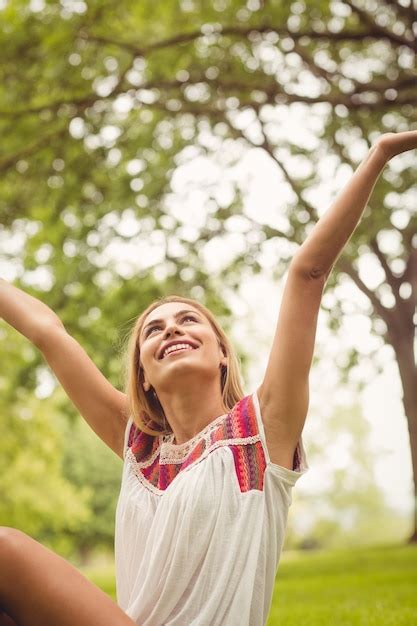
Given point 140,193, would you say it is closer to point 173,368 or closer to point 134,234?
point 134,234

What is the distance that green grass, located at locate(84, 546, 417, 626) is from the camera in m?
5.65

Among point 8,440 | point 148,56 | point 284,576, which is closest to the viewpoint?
point 148,56

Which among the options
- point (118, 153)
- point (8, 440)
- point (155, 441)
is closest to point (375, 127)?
point (118, 153)

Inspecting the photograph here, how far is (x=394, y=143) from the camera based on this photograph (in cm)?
272

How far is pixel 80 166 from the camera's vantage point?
1055cm

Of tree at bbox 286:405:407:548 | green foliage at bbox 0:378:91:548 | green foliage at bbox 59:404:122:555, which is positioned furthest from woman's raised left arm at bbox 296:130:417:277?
tree at bbox 286:405:407:548

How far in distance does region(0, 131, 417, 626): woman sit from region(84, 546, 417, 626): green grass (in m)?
2.89

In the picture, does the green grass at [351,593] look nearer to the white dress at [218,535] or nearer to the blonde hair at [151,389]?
the blonde hair at [151,389]

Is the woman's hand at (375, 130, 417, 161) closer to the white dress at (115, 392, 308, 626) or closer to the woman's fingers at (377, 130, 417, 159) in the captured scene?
the woman's fingers at (377, 130, 417, 159)

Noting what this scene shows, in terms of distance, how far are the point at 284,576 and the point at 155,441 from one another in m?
9.47

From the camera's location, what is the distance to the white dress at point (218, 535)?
2.50 meters

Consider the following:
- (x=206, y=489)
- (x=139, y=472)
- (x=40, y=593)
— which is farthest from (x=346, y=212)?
(x=40, y=593)

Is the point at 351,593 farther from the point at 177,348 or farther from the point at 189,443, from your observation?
the point at 177,348

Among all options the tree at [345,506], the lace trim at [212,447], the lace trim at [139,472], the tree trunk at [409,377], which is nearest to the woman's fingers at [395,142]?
the lace trim at [212,447]
